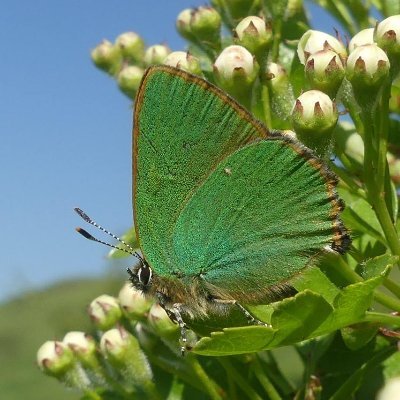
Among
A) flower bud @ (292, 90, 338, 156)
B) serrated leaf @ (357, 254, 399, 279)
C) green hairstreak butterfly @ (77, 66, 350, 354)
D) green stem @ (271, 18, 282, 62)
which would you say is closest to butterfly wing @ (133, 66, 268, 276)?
green hairstreak butterfly @ (77, 66, 350, 354)

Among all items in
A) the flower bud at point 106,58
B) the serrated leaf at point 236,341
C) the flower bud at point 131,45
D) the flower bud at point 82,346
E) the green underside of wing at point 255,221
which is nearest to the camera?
the serrated leaf at point 236,341

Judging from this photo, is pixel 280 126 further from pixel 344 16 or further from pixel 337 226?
pixel 344 16

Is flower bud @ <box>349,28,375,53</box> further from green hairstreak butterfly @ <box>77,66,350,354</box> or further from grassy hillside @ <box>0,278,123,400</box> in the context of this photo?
grassy hillside @ <box>0,278,123,400</box>

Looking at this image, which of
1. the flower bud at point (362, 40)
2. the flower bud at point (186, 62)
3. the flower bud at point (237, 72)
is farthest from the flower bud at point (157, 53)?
the flower bud at point (362, 40)

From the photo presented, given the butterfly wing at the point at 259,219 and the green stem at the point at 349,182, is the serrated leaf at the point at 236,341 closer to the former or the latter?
the butterfly wing at the point at 259,219

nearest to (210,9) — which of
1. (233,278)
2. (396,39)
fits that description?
(396,39)

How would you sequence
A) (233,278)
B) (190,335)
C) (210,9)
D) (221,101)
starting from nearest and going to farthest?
(221,101), (233,278), (190,335), (210,9)
